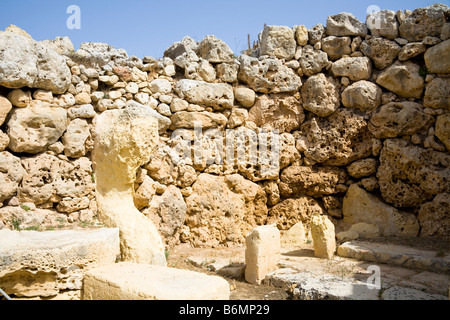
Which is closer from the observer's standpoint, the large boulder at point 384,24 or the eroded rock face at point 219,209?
the eroded rock face at point 219,209

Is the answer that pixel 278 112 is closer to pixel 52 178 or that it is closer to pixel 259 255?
pixel 259 255

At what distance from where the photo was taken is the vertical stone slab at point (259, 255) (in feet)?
14.2

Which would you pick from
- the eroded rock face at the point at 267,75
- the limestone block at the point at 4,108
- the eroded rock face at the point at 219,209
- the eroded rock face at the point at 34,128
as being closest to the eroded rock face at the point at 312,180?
the eroded rock face at the point at 219,209

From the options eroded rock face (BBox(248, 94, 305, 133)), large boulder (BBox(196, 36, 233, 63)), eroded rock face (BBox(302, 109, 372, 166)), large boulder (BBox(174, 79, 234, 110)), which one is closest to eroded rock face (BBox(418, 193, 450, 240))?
eroded rock face (BBox(302, 109, 372, 166))

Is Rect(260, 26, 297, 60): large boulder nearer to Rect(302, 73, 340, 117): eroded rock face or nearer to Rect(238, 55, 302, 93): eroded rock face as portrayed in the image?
Rect(238, 55, 302, 93): eroded rock face

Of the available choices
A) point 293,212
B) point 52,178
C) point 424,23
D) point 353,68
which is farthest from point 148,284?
point 424,23

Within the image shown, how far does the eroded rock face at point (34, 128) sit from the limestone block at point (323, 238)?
386 cm

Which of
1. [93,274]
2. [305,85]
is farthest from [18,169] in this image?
[305,85]

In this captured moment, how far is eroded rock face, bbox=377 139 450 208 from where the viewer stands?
577cm

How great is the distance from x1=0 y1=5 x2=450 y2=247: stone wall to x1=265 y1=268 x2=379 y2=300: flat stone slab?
179 cm

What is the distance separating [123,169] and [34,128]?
1310mm

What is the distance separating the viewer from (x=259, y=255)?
435cm

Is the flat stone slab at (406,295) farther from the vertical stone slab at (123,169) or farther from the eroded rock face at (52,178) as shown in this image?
the eroded rock face at (52,178)

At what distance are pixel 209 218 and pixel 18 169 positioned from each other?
9.56 ft
